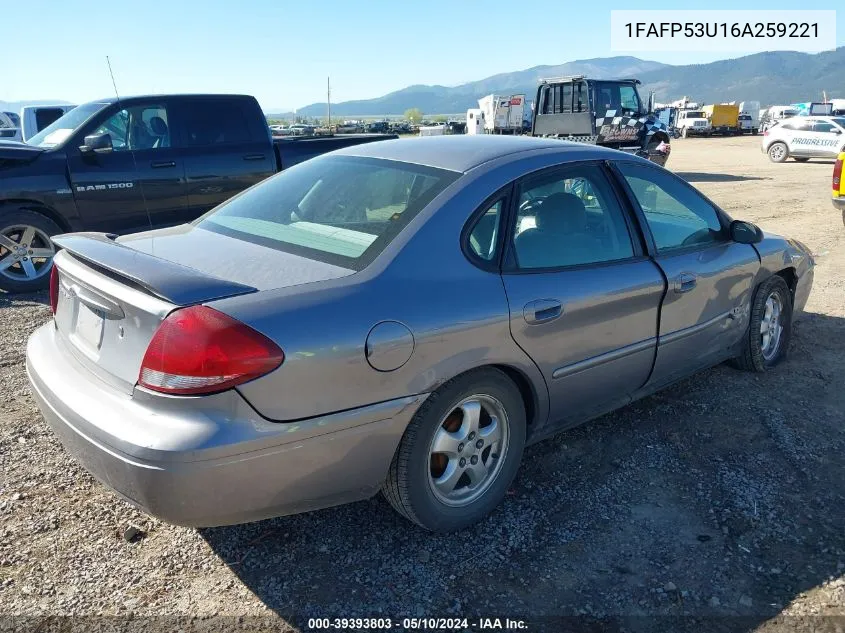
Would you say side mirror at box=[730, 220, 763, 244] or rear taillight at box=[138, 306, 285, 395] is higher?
side mirror at box=[730, 220, 763, 244]

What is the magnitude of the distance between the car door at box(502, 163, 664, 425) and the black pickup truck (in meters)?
4.32

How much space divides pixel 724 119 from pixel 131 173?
2025 inches

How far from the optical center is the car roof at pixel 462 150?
291 centimetres

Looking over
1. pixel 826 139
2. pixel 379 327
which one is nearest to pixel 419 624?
pixel 379 327

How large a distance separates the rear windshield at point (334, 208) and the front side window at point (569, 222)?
39cm

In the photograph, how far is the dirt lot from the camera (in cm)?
233

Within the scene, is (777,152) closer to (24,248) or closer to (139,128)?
(139,128)

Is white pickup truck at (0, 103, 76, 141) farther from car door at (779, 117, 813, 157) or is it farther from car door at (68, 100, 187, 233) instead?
car door at (779, 117, 813, 157)

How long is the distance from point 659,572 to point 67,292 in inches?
99.8

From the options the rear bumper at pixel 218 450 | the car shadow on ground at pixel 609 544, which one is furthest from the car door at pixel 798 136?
the rear bumper at pixel 218 450

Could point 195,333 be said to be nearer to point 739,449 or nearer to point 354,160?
point 354,160

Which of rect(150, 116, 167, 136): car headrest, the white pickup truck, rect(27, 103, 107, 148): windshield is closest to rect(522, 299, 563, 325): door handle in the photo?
rect(150, 116, 167, 136): car headrest

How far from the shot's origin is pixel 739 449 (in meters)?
3.39

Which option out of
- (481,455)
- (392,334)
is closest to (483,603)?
(481,455)
